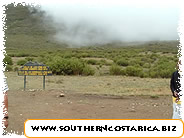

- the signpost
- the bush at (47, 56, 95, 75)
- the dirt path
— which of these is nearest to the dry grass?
the dirt path

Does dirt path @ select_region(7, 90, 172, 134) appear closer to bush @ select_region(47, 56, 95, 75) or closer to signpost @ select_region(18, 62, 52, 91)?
signpost @ select_region(18, 62, 52, 91)

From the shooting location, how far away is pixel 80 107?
7.80 m

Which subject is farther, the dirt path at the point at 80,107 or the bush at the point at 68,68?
the bush at the point at 68,68

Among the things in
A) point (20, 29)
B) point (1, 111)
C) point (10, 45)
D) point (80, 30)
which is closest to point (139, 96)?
point (1, 111)

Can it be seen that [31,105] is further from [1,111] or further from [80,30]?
[80,30]

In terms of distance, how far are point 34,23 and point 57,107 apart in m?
62.8

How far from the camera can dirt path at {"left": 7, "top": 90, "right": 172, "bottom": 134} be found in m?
6.75

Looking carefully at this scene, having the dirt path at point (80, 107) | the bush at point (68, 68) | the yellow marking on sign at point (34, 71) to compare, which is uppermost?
the yellow marking on sign at point (34, 71)

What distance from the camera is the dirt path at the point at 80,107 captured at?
22.2 feet

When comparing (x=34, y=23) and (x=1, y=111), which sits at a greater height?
(x=34, y=23)

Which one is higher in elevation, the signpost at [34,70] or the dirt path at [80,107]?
the signpost at [34,70]

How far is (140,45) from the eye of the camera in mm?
71000

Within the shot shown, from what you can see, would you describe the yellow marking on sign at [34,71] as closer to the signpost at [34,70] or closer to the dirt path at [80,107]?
the signpost at [34,70]

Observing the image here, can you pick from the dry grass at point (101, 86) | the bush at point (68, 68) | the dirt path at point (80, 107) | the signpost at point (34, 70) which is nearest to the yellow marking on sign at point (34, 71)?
the signpost at point (34, 70)
